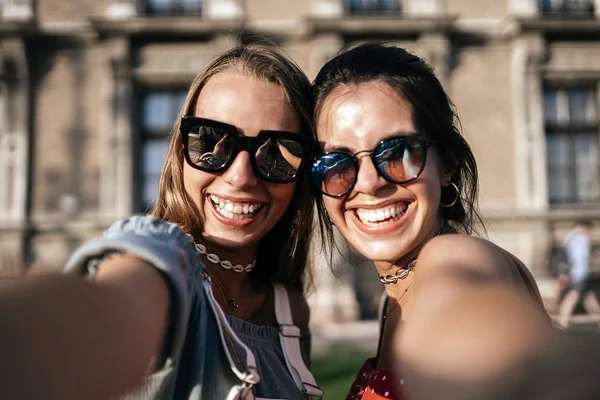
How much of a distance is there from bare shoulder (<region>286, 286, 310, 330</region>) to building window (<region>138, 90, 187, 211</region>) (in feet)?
28.7

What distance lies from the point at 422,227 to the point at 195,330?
718 mm

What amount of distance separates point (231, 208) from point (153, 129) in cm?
933

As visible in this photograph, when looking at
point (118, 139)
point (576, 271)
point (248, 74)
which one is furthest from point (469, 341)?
point (118, 139)

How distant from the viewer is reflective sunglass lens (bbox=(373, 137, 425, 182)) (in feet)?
4.98

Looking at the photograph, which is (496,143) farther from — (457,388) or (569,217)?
(457,388)

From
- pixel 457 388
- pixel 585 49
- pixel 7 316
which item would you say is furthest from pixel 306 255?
pixel 585 49

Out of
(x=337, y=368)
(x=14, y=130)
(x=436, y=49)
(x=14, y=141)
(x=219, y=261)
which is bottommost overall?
(x=337, y=368)

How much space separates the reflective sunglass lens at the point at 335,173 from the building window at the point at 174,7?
32.1 feet

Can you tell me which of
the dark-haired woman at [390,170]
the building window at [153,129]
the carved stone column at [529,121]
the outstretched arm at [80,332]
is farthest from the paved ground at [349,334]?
the outstretched arm at [80,332]

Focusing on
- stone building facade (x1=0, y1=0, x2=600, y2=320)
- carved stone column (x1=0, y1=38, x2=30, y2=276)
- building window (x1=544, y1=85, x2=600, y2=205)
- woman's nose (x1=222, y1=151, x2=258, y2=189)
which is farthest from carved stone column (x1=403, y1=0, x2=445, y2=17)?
woman's nose (x1=222, y1=151, x2=258, y2=189)

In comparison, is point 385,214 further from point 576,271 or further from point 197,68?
point 197,68

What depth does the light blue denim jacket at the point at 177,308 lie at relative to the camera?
874 millimetres

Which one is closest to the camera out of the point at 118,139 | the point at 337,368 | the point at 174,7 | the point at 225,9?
the point at 337,368

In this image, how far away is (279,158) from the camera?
64.2 inches
